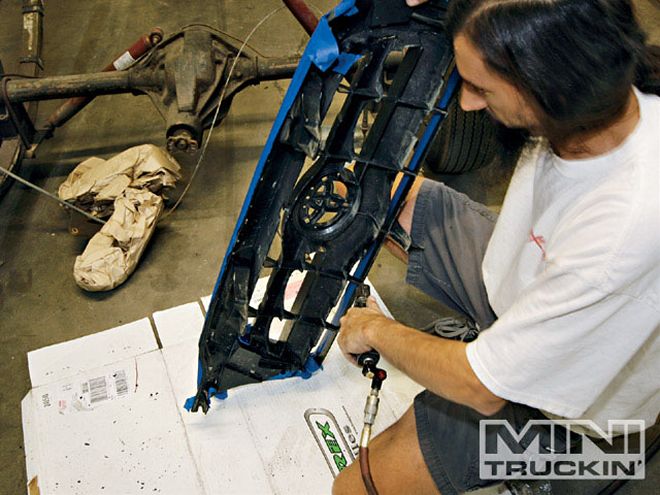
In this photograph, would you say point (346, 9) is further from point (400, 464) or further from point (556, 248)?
point (400, 464)

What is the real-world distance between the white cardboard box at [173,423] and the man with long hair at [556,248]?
0.32 meters

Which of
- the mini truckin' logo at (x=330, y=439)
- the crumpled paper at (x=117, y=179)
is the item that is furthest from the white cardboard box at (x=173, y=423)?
the crumpled paper at (x=117, y=179)

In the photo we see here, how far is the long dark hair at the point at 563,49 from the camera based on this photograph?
83 cm

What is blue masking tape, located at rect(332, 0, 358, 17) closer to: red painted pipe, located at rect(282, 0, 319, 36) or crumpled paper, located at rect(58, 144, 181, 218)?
red painted pipe, located at rect(282, 0, 319, 36)

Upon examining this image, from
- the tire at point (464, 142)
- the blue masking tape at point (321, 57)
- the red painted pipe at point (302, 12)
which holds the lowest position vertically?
the tire at point (464, 142)

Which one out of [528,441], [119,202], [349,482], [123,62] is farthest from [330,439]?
[123,62]

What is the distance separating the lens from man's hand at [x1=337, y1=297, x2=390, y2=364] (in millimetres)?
1233

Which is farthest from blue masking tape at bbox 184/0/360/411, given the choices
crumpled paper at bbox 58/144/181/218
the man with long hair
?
crumpled paper at bbox 58/144/181/218

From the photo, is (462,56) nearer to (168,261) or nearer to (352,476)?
(352,476)

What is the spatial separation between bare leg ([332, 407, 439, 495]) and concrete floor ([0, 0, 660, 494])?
0.64 metres

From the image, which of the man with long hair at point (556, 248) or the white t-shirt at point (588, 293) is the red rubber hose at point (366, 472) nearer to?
the man with long hair at point (556, 248)

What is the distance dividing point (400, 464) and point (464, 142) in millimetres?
1192

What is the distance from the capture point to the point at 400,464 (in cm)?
123

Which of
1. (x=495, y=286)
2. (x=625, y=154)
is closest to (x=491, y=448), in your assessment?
(x=495, y=286)
